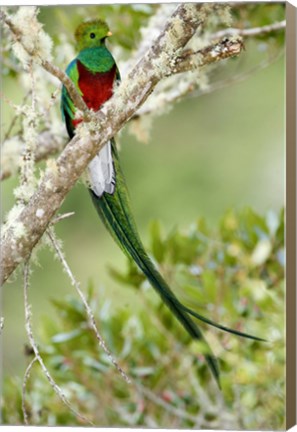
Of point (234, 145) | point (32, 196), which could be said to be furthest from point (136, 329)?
point (234, 145)

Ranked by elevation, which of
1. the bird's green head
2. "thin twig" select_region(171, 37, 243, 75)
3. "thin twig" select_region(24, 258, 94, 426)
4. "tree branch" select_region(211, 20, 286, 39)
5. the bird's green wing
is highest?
"thin twig" select_region(171, 37, 243, 75)

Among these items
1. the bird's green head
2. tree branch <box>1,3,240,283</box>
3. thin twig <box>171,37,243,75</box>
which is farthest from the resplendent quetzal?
thin twig <box>171,37,243,75</box>

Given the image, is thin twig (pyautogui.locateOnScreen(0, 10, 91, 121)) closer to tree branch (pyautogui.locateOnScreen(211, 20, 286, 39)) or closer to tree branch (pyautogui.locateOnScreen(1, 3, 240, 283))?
tree branch (pyautogui.locateOnScreen(1, 3, 240, 283))

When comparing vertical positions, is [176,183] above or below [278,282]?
below

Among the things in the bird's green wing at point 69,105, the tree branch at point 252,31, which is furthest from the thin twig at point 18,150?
the tree branch at point 252,31

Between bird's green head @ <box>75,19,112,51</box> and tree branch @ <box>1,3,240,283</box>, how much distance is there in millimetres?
468

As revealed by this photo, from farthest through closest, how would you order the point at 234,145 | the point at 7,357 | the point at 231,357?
1. the point at 234,145
2. the point at 7,357
3. the point at 231,357

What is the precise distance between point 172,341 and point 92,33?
1089 mm

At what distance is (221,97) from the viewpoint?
3998mm

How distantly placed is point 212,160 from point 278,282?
4.55ft

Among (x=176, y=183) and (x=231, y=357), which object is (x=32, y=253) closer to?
(x=231, y=357)

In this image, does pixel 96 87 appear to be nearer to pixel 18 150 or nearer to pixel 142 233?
pixel 18 150

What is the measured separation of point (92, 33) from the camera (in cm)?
252

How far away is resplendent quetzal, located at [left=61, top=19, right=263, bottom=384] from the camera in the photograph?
2191 mm
